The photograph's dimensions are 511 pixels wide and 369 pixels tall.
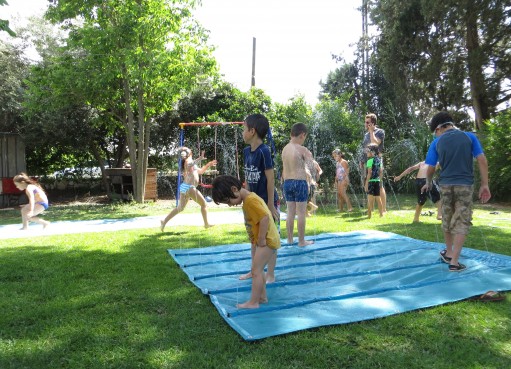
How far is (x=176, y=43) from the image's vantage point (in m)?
12.7

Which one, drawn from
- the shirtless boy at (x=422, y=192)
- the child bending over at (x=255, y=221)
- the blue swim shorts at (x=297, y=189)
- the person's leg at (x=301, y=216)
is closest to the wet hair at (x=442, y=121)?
the blue swim shorts at (x=297, y=189)

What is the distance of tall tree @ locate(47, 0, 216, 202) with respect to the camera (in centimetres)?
1212

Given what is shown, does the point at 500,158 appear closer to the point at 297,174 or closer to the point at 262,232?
the point at 297,174

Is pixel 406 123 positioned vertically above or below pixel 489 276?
above

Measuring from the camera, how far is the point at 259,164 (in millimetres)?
4488

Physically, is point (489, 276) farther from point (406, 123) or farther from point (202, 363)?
point (406, 123)

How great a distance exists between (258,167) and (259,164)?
0.12ft

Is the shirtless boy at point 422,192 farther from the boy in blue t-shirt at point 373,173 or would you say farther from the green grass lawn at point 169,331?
the green grass lawn at point 169,331

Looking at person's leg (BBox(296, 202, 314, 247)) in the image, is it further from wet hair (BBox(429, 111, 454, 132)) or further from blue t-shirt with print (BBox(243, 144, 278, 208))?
wet hair (BBox(429, 111, 454, 132))

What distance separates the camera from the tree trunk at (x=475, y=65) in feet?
53.7

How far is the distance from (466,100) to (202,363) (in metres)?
19.4

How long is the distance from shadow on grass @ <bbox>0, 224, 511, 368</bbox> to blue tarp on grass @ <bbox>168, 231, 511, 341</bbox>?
144 millimetres

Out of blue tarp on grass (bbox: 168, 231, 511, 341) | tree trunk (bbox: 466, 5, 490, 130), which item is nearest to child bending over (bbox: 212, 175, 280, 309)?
blue tarp on grass (bbox: 168, 231, 511, 341)

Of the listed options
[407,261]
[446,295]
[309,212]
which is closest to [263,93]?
[309,212]
